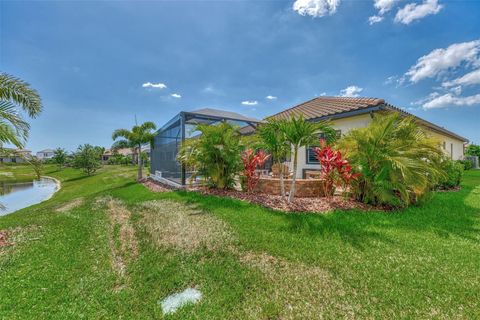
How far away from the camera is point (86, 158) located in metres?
28.1

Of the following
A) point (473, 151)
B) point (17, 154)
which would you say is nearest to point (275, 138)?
point (17, 154)

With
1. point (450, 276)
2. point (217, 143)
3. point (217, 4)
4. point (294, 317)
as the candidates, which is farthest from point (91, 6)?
point (450, 276)

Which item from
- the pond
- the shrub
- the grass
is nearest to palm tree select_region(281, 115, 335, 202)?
the grass

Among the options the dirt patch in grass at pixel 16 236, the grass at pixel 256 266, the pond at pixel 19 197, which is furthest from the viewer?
the pond at pixel 19 197

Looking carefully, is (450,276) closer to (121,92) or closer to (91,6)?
(91,6)

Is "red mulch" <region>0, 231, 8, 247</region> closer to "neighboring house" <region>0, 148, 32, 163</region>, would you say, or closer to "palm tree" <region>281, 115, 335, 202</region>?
"neighboring house" <region>0, 148, 32, 163</region>

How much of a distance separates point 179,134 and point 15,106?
621 cm

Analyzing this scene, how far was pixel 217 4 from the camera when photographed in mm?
9469

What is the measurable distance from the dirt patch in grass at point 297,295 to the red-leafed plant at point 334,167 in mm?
3860

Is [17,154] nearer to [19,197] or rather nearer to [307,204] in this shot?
[307,204]

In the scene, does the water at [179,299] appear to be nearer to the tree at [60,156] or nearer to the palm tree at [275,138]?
the palm tree at [275,138]

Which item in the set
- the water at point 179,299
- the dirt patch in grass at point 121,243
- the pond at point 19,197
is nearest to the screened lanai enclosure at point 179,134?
the dirt patch in grass at point 121,243

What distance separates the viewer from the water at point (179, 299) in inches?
96.4

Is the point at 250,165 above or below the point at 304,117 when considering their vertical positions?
below
